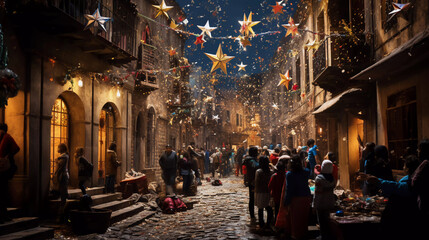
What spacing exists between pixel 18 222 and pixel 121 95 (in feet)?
24.2


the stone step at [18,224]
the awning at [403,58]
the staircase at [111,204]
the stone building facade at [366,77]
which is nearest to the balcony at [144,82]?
the staircase at [111,204]

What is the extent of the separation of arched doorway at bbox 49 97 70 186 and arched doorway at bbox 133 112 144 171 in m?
5.75

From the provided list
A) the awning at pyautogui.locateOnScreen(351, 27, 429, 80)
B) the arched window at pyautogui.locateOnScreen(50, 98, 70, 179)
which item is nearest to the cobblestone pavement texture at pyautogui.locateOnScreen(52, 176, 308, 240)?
the arched window at pyautogui.locateOnScreen(50, 98, 70, 179)

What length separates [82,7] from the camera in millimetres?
10375

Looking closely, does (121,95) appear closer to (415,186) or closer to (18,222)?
(18,222)

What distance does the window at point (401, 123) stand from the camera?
8812 mm

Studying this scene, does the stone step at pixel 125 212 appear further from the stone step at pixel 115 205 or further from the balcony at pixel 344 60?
the balcony at pixel 344 60

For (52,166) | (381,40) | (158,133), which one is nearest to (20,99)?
(52,166)

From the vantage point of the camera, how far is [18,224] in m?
7.39

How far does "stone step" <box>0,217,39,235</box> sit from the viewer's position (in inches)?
275

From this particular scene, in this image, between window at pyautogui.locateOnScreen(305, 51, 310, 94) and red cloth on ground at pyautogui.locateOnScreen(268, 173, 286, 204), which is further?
window at pyautogui.locateOnScreen(305, 51, 310, 94)

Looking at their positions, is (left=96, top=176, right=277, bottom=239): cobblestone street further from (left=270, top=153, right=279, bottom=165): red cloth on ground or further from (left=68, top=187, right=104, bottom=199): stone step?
(left=270, top=153, right=279, bottom=165): red cloth on ground

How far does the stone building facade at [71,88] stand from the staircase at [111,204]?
2.09ft

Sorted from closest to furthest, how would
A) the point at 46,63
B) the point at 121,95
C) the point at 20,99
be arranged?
the point at 20,99 → the point at 46,63 → the point at 121,95
